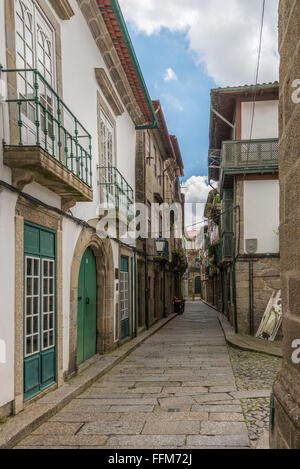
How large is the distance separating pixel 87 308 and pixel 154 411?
3.76 meters

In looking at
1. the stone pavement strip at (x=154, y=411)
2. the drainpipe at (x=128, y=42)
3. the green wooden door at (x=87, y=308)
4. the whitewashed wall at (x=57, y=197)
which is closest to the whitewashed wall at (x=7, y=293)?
the whitewashed wall at (x=57, y=197)

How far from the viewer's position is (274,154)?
15.3 metres

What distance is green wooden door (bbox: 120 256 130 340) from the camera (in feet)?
40.7

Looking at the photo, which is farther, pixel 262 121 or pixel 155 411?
pixel 262 121

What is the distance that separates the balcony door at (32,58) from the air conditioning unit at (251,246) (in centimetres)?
973

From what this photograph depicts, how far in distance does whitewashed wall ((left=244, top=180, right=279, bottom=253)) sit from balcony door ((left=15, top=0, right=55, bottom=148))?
380 inches

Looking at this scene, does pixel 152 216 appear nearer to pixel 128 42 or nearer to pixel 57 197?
pixel 128 42

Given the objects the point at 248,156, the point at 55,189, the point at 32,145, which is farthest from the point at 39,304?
the point at 248,156

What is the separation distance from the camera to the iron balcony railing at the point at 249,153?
50.1ft

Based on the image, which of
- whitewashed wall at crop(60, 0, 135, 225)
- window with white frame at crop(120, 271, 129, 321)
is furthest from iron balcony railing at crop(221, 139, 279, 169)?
whitewashed wall at crop(60, 0, 135, 225)

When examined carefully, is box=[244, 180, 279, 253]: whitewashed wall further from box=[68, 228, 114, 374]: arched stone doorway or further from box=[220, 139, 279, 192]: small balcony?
box=[68, 228, 114, 374]: arched stone doorway

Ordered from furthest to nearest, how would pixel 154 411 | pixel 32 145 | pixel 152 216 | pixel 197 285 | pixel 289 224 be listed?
pixel 197 285 < pixel 152 216 < pixel 154 411 < pixel 32 145 < pixel 289 224

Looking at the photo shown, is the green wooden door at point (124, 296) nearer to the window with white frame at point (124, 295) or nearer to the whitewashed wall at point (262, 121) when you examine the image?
the window with white frame at point (124, 295)

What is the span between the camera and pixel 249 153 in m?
15.4
